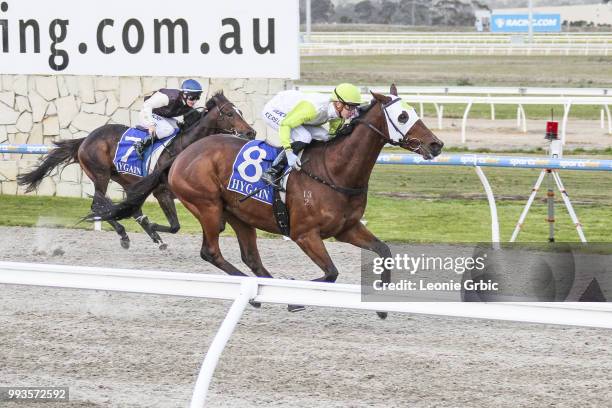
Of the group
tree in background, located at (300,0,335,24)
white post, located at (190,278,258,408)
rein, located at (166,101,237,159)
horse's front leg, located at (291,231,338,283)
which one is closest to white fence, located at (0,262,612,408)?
white post, located at (190,278,258,408)

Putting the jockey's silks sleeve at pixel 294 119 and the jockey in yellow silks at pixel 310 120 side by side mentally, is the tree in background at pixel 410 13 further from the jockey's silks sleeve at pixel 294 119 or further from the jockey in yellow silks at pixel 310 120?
the jockey's silks sleeve at pixel 294 119

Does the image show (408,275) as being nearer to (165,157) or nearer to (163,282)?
(165,157)

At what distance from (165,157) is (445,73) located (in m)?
27.1

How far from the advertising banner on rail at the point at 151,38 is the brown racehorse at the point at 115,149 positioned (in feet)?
6.93

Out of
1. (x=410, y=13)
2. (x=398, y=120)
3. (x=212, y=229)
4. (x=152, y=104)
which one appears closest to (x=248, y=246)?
(x=212, y=229)

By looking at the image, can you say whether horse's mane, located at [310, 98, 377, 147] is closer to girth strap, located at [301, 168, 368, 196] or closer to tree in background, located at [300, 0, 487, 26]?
girth strap, located at [301, 168, 368, 196]

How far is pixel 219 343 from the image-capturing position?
4.22m

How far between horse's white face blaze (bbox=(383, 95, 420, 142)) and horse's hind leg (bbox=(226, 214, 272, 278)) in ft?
4.47

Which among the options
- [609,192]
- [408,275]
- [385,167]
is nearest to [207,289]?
[408,275]

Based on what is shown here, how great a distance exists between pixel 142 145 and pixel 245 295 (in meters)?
4.97

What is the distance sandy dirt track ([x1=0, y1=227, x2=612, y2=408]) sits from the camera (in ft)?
17.4

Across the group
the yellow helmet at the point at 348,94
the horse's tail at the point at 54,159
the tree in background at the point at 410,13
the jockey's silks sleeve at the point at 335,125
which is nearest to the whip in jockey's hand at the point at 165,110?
the horse's tail at the point at 54,159

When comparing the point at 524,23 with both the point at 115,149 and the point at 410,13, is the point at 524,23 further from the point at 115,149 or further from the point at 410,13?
the point at 115,149

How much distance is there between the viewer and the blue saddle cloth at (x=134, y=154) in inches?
358
